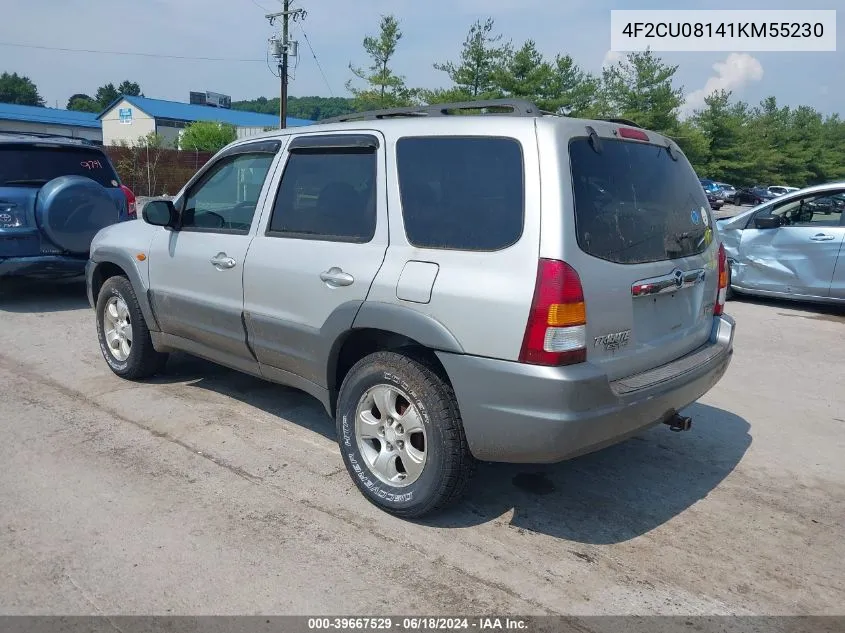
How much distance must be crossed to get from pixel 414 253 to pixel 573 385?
3.23ft

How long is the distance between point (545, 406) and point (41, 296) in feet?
26.3

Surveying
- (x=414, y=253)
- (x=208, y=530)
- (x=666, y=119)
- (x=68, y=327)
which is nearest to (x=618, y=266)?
(x=414, y=253)

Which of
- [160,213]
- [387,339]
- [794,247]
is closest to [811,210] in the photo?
[794,247]

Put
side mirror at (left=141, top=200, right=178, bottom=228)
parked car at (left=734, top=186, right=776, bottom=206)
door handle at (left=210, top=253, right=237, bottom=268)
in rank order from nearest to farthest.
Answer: door handle at (left=210, top=253, right=237, bottom=268) < side mirror at (left=141, top=200, right=178, bottom=228) < parked car at (left=734, top=186, right=776, bottom=206)

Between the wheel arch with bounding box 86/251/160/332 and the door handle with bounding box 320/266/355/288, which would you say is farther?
the wheel arch with bounding box 86/251/160/332

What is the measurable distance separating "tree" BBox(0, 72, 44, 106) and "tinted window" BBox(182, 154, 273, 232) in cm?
12329

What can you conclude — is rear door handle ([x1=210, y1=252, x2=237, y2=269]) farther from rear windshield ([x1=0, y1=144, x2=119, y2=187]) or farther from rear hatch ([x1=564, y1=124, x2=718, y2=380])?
rear windshield ([x1=0, y1=144, x2=119, y2=187])

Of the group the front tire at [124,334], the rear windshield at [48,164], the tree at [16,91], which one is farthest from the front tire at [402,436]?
the tree at [16,91]

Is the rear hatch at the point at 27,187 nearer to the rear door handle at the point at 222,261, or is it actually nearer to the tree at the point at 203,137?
the rear door handle at the point at 222,261

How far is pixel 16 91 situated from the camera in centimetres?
11038

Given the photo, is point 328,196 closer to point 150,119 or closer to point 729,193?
point 729,193

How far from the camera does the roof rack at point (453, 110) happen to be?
3.52m

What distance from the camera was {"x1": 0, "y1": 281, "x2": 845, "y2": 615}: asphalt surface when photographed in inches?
117

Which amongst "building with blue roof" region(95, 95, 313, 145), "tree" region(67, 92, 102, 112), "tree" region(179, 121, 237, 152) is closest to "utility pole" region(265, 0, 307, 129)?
"tree" region(179, 121, 237, 152)
